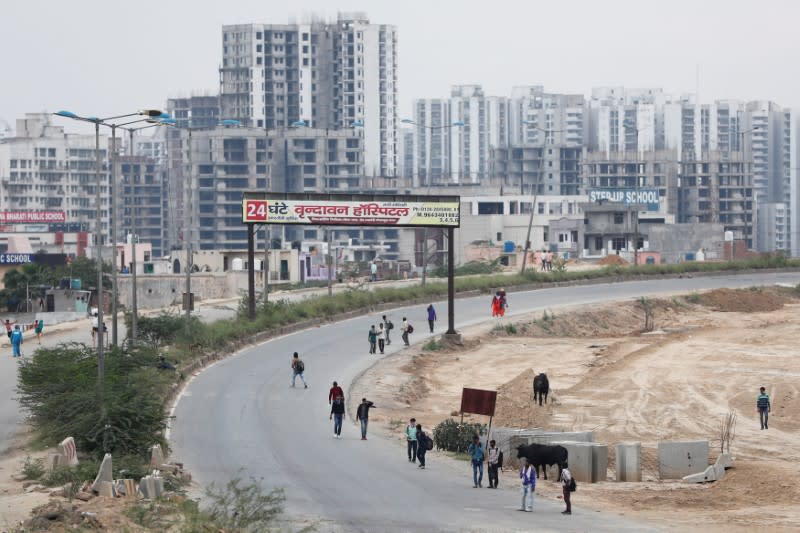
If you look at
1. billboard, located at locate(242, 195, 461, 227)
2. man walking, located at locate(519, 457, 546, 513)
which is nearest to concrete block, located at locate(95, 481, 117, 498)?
man walking, located at locate(519, 457, 546, 513)

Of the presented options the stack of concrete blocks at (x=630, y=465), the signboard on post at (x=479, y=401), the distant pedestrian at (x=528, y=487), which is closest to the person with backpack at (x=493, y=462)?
the distant pedestrian at (x=528, y=487)

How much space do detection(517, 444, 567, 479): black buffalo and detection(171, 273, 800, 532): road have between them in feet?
3.08

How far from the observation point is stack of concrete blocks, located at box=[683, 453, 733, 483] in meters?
32.1

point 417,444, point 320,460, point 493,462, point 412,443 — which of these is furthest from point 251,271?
point 493,462

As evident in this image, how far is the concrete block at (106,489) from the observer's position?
25.4 metres

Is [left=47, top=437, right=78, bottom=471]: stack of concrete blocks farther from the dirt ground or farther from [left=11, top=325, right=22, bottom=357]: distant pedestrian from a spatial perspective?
[left=11, top=325, right=22, bottom=357]: distant pedestrian

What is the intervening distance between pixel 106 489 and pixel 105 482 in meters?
0.18

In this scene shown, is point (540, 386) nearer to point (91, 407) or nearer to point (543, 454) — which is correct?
point (543, 454)

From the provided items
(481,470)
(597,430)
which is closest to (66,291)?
(597,430)

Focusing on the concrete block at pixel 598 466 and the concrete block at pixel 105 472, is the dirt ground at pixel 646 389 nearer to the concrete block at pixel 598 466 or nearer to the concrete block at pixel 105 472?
the concrete block at pixel 598 466

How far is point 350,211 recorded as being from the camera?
5772cm

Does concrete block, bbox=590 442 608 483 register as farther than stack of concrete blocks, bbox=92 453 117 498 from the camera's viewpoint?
Yes

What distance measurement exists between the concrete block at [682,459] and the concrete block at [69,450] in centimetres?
1351

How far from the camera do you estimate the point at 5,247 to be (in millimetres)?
129625
